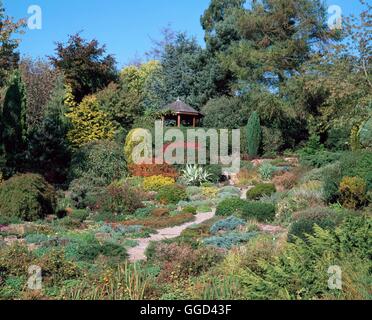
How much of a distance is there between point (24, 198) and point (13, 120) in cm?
539

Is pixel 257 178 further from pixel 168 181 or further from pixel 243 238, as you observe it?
pixel 243 238

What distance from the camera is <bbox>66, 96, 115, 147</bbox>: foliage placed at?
80.0 ft

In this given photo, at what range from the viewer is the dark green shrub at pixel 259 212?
12.7 m

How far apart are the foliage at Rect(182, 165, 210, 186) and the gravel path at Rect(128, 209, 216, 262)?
16.6 feet

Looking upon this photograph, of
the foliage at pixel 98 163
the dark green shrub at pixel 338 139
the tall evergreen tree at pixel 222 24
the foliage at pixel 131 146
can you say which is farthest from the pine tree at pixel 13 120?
the tall evergreen tree at pixel 222 24

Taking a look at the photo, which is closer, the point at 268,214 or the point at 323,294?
the point at 323,294

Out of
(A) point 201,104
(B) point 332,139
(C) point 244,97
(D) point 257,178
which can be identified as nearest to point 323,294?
(D) point 257,178

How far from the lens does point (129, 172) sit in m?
20.9

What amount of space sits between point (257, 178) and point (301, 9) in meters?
12.2

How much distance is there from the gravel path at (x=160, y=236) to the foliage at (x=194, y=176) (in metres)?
5.07

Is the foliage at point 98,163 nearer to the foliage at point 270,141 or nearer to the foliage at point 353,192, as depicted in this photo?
the foliage at point 353,192

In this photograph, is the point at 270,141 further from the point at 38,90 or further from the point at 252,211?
the point at 252,211

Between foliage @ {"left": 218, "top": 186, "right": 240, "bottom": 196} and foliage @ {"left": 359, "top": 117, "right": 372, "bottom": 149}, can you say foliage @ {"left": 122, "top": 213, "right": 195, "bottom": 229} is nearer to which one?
foliage @ {"left": 218, "top": 186, "right": 240, "bottom": 196}

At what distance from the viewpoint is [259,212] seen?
12.7 meters
